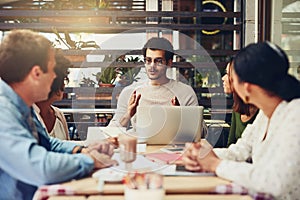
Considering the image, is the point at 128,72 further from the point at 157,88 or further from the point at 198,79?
the point at 157,88

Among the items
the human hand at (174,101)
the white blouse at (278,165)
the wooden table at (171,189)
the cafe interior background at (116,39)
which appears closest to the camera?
the white blouse at (278,165)

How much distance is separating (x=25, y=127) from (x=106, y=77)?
3.19 metres

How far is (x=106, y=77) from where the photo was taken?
486 cm

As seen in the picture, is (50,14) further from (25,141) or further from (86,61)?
(25,141)

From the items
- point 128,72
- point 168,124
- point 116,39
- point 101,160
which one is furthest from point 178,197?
point 116,39

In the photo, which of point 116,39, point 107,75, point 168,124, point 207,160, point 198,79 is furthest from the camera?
point 198,79

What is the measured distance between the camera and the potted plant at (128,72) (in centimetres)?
481

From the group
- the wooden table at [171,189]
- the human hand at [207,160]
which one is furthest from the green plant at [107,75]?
the wooden table at [171,189]

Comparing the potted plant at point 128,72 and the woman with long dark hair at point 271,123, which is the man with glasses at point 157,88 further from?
the woman with long dark hair at point 271,123

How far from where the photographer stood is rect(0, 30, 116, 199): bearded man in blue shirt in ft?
5.10

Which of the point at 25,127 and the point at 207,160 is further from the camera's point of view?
the point at 207,160

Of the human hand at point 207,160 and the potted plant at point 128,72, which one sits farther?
the potted plant at point 128,72

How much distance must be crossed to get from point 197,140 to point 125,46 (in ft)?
8.15

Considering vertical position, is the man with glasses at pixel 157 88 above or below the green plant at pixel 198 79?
above
